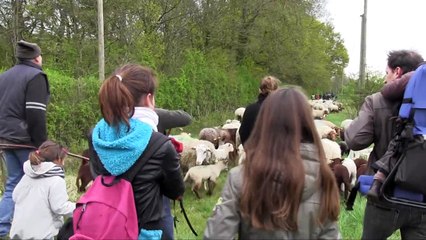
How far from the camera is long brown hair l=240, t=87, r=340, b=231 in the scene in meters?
2.50

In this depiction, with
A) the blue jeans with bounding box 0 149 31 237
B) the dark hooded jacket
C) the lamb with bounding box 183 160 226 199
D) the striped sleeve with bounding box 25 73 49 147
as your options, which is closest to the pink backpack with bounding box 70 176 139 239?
the dark hooded jacket

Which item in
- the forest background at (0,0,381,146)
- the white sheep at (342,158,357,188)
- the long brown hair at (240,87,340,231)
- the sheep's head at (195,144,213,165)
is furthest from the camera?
the forest background at (0,0,381,146)

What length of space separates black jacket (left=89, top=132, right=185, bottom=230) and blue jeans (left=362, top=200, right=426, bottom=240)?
1.38 metres

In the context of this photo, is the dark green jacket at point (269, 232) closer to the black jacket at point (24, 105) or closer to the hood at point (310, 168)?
the hood at point (310, 168)

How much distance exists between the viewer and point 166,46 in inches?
939

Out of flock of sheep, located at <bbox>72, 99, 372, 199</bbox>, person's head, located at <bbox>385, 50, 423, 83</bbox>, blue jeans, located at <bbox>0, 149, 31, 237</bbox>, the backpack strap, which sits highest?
person's head, located at <bbox>385, 50, 423, 83</bbox>

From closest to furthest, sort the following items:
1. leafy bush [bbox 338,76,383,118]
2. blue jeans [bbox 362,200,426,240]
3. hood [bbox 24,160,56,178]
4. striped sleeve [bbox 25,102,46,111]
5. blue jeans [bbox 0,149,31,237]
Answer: blue jeans [bbox 362,200,426,240], hood [bbox 24,160,56,178], striped sleeve [bbox 25,102,46,111], blue jeans [bbox 0,149,31,237], leafy bush [bbox 338,76,383,118]

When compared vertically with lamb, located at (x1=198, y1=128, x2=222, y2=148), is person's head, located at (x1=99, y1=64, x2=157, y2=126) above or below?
above

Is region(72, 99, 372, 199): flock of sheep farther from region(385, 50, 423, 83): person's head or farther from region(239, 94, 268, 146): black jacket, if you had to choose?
region(385, 50, 423, 83): person's head

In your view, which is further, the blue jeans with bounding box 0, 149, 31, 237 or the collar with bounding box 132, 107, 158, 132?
the blue jeans with bounding box 0, 149, 31, 237

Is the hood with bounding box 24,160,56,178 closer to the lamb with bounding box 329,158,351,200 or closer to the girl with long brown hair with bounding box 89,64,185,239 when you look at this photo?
the girl with long brown hair with bounding box 89,64,185,239

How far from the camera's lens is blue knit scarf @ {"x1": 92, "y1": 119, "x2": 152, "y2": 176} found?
9.92ft

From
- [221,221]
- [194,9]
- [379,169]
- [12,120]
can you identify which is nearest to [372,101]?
[379,169]

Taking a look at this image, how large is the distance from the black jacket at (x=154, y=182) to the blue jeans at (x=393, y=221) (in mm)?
1376
